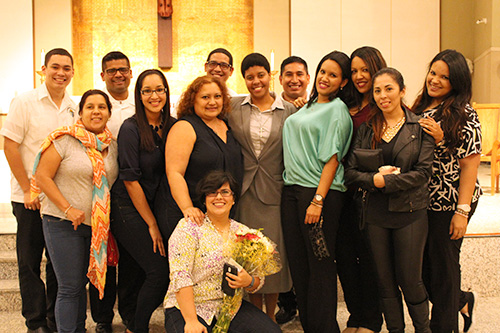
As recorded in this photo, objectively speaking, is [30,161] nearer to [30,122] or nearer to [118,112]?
[30,122]

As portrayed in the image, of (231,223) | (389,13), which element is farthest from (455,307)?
(389,13)

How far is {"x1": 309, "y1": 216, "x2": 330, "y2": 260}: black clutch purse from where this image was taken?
2635 millimetres

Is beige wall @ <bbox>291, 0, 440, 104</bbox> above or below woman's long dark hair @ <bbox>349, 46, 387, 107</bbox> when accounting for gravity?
above

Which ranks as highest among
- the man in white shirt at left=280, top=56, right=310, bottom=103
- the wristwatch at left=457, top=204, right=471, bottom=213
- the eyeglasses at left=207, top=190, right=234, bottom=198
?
the man in white shirt at left=280, top=56, right=310, bottom=103

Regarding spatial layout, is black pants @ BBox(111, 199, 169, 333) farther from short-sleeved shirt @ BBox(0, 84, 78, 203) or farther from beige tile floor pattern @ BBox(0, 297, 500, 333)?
short-sleeved shirt @ BBox(0, 84, 78, 203)

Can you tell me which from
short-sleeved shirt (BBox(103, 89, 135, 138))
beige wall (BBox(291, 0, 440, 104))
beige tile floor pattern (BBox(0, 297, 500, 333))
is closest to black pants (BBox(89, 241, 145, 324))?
beige tile floor pattern (BBox(0, 297, 500, 333))

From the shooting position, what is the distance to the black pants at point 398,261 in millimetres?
2486

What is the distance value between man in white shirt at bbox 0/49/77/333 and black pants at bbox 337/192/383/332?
5.84 feet

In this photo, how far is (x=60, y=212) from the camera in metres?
2.60

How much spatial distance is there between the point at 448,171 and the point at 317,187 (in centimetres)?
69

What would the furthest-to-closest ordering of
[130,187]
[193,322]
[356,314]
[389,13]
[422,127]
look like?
[389,13]
[356,314]
[130,187]
[422,127]
[193,322]

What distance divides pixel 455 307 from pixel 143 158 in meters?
1.85

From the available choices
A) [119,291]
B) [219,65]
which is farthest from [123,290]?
[219,65]

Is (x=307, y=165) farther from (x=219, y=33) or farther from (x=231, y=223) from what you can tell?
(x=219, y=33)
